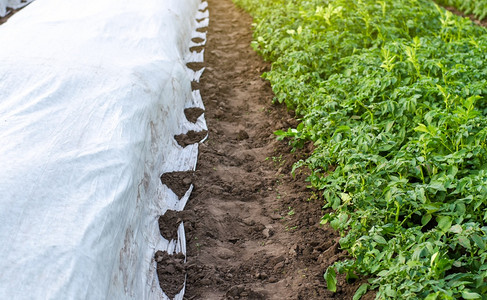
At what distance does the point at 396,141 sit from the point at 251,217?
1.07 meters

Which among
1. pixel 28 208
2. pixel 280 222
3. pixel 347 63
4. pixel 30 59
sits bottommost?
pixel 280 222

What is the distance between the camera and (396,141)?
2.97 meters

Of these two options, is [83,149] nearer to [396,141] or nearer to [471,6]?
[396,141]

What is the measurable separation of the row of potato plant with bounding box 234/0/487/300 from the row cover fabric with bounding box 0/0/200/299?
1030 millimetres

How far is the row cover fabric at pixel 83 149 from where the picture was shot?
2014 mm

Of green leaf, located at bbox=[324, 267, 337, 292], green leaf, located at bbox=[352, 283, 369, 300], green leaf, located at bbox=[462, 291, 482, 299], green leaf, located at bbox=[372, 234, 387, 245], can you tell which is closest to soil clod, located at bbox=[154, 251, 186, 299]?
green leaf, located at bbox=[324, 267, 337, 292]

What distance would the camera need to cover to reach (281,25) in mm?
5426

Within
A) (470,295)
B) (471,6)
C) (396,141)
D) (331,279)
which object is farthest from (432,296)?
(471,6)

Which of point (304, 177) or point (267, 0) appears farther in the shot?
point (267, 0)

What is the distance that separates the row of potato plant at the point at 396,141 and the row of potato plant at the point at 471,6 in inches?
80.7

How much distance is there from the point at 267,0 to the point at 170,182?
4.02m

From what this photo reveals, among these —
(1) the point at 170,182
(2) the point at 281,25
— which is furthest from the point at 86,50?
(2) the point at 281,25

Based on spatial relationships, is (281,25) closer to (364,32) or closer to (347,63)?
(364,32)

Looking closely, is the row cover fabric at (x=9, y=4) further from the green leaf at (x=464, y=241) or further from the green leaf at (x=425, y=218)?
the green leaf at (x=464, y=241)
